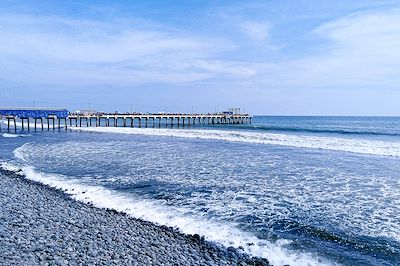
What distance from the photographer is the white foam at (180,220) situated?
6.67 m

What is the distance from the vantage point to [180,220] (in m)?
8.57

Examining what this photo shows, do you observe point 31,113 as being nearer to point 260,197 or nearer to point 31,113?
point 31,113

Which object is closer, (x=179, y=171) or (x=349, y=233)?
(x=349, y=233)

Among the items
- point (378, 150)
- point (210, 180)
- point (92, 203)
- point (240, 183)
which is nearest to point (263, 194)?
point (240, 183)

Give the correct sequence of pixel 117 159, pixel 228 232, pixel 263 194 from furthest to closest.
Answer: pixel 117 159, pixel 263 194, pixel 228 232

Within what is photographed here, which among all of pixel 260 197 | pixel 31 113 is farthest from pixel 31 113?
pixel 260 197

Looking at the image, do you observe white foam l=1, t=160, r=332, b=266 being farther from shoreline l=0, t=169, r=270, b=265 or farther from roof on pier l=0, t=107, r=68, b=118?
roof on pier l=0, t=107, r=68, b=118

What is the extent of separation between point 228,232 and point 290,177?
7.87m

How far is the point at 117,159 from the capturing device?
64.3 ft

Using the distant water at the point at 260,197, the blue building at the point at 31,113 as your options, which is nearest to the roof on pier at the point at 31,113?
the blue building at the point at 31,113

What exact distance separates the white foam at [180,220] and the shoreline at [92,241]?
32 centimetres

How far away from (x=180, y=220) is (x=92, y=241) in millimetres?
2476

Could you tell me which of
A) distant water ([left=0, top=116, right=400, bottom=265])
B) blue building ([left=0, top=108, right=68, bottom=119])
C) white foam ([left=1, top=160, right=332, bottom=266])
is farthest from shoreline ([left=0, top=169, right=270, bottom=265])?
blue building ([left=0, top=108, right=68, bottom=119])

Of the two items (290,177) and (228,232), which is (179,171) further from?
(228,232)
